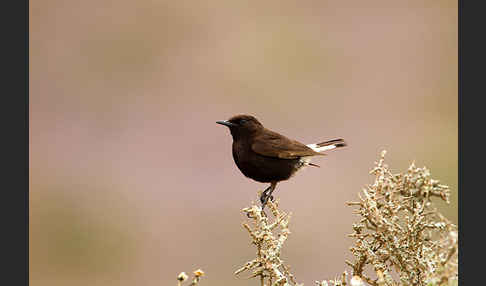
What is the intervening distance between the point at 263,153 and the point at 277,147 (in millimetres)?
133

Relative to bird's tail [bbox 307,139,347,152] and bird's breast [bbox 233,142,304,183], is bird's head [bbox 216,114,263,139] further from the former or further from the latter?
bird's tail [bbox 307,139,347,152]

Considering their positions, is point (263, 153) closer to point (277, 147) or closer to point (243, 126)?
point (277, 147)

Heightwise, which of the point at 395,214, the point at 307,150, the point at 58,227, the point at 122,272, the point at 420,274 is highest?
the point at 307,150

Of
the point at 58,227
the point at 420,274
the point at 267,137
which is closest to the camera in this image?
the point at 420,274

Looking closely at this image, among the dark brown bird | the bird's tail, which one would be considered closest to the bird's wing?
the dark brown bird

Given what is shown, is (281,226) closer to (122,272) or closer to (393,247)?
(393,247)

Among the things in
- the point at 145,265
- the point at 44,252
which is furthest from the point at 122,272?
the point at 44,252

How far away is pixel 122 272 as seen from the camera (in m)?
9.34

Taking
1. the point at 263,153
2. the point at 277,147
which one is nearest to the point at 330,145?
the point at 277,147

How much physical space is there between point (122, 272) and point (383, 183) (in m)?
7.56

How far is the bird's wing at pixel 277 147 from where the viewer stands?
3.69m

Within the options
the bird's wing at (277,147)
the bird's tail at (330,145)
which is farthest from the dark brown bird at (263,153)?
the bird's tail at (330,145)

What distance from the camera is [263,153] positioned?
12.1 feet

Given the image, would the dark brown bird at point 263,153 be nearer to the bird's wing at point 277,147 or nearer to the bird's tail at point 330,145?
the bird's wing at point 277,147
